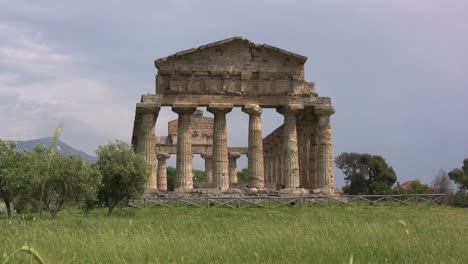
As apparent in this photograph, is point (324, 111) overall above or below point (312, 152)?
above

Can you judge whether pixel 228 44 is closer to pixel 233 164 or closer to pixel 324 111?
pixel 324 111

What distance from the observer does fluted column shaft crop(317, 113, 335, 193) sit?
45.0 m

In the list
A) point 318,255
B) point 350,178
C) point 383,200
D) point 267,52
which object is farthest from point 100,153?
point 350,178

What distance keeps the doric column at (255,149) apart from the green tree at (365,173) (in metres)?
45.4

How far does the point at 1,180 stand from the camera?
34.4 metres

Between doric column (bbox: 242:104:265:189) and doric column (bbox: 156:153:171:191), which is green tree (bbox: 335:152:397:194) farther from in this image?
doric column (bbox: 242:104:265:189)

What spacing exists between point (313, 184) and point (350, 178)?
A: 4487 cm

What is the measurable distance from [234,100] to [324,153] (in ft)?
27.2

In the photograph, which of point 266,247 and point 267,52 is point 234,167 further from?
point 266,247

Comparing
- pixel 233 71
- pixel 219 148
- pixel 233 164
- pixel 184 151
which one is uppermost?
pixel 233 71

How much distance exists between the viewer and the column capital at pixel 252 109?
44156mm

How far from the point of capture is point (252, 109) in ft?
145

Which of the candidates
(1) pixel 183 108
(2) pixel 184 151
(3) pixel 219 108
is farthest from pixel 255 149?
(1) pixel 183 108

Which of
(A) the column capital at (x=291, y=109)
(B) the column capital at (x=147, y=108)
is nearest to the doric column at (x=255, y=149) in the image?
(A) the column capital at (x=291, y=109)
